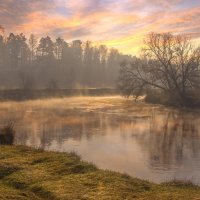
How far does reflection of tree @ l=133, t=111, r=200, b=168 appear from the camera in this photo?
1744 cm

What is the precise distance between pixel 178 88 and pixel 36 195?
145ft

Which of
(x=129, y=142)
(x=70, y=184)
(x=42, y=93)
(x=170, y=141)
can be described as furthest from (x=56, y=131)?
(x=42, y=93)

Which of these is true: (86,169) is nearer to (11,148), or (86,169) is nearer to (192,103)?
(11,148)

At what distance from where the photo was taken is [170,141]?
2231 centimetres

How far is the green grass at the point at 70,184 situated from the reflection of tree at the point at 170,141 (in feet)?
16.0

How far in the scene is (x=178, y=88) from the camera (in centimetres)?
5194

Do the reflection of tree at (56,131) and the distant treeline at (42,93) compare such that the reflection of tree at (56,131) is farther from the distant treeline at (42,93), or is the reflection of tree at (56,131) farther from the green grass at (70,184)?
the distant treeline at (42,93)

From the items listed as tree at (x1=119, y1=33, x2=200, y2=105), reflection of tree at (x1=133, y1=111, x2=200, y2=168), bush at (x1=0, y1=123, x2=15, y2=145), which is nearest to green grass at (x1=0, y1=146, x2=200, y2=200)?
bush at (x1=0, y1=123, x2=15, y2=145)

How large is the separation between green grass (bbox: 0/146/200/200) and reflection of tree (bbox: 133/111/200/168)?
488 cm

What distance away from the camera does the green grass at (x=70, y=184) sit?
30.6 feet

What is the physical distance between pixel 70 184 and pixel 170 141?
1295 cm

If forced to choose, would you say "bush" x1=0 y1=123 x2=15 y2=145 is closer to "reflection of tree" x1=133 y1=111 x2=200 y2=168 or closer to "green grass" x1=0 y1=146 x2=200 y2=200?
"green grass" x1=0 y1=146 x2=200 y2=200

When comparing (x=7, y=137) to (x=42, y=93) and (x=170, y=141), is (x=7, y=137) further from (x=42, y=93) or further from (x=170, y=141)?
(x=42, y=93)

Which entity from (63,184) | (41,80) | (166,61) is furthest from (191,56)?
(41,80)
